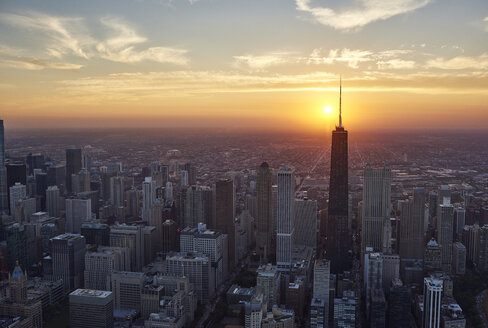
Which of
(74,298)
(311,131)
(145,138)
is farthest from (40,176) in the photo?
(311,131)

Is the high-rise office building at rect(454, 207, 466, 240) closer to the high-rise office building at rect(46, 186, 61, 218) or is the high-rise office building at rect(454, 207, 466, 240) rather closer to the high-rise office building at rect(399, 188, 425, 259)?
the high-rise office building at rect(399, 188, 425, 259)

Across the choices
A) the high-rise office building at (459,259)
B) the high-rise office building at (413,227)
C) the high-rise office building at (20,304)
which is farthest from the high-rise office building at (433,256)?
the high-rise office building at (20,304)

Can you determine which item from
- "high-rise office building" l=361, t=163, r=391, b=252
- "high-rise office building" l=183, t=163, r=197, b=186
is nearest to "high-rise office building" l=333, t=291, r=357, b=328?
"high-rise office building" l=361, t=163, r=391, b=252

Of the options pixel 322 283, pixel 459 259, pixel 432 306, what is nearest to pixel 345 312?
pixel 322 283

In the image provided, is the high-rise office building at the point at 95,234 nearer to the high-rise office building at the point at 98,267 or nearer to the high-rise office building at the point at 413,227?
the high-rise office building at the point at 98,267

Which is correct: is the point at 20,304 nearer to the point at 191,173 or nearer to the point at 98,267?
the point at 98,267

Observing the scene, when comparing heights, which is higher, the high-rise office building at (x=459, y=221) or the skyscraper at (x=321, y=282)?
the high-rise office building at (x=459, y=221)
